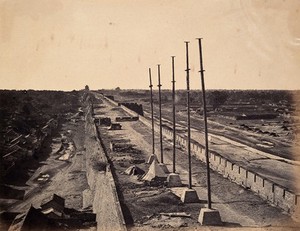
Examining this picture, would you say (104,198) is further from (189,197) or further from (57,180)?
(57,180)

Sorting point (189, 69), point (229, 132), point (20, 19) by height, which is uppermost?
A: point (20, 19)

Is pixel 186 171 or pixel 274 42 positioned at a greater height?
pixel 274 42

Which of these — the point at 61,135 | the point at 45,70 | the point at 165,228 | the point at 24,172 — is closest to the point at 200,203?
the point at 165,228

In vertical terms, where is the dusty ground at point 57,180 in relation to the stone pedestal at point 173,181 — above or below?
below

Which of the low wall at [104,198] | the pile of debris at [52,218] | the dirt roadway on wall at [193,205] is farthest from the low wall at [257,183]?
the pile of debris at [52,218]

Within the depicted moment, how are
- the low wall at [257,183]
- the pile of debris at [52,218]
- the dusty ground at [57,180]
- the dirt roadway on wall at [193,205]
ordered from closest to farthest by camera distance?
the pile of debris at [52,218], the dirt roadway on wall at [193,205], the low wall at [257,183], the dusty ground at [57,180]

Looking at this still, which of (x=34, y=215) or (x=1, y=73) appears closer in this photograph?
(x=34, y=215)

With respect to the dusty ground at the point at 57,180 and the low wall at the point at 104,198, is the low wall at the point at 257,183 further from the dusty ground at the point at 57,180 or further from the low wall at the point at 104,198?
the dusty ground at the point at 57,180

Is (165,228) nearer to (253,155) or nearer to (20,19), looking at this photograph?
(20,19)

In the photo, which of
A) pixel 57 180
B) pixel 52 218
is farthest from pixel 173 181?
pixel 57 180

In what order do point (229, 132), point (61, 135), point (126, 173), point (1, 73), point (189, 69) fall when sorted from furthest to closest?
point (229, 132)
point (61, 135)
point (126, 173)
point (189, 69)
point (1, 73)

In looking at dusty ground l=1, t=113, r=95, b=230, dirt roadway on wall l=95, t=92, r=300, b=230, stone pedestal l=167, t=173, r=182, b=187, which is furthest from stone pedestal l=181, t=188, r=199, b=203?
dusty ground l=1, t=113, r=95, b=230
